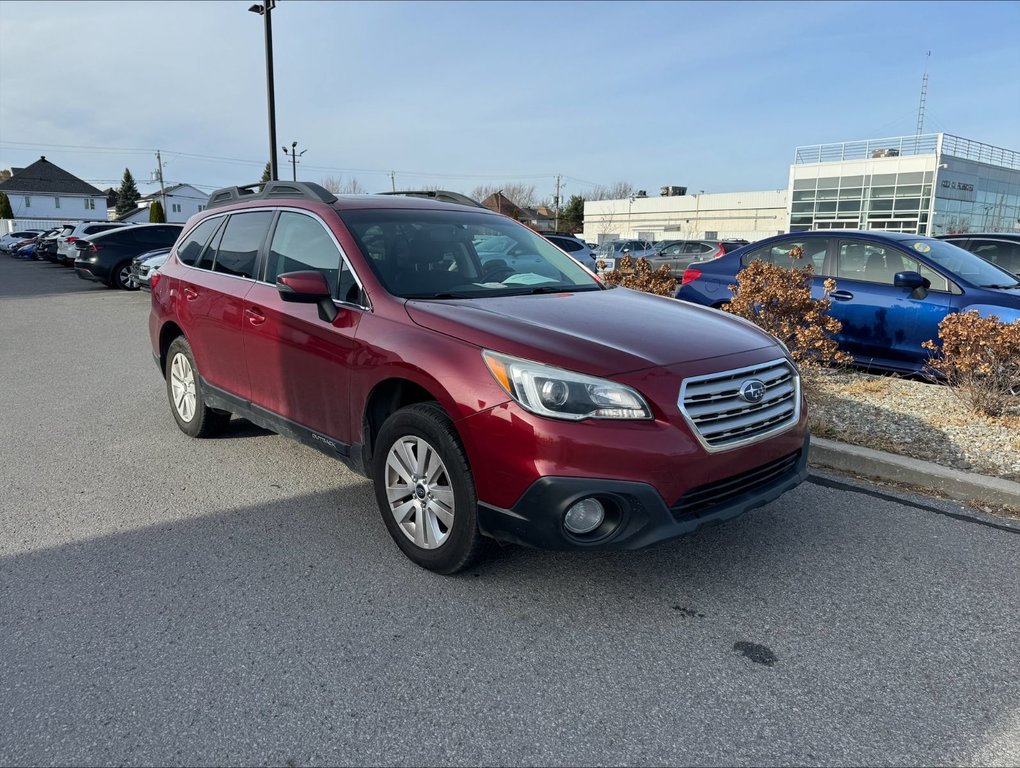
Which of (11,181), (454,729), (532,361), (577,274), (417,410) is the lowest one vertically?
(454,729)

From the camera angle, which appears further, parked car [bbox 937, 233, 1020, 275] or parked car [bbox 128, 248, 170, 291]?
parked car [bbox 128, 248, 170, 291]

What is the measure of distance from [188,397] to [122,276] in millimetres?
16171

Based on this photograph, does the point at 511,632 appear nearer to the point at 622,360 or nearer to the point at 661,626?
the point at 661,626

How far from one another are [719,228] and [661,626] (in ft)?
244

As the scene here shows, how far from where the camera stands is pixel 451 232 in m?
4.52

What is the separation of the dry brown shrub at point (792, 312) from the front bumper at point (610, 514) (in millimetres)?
3760

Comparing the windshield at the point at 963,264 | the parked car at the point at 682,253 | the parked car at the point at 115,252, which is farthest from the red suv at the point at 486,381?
the parked car at the point at 682,253

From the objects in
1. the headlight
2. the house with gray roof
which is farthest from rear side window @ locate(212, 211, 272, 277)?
the house with gray roof

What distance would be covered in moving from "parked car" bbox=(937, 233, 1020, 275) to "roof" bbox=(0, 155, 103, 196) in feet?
318

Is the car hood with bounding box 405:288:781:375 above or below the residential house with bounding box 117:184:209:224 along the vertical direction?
below

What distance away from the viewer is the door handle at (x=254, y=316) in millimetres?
4512

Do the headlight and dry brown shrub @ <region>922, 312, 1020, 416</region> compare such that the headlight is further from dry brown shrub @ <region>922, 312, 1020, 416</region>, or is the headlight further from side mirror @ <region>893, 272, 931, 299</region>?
side mirror @ <region>893, 272, 931, 299</region>

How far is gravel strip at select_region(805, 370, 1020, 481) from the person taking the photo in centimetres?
508

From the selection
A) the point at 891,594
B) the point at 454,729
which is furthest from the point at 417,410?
the point at 891,594
